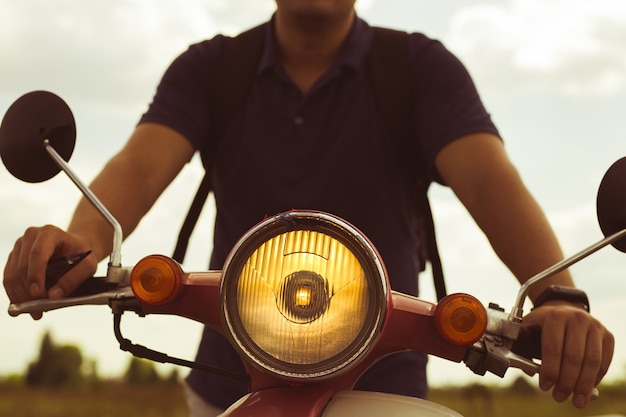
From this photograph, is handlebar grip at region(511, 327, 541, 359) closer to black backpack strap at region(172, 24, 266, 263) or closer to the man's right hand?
the man's right hand

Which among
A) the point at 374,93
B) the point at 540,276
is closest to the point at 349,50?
the point at 374,93

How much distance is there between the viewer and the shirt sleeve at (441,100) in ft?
8.30

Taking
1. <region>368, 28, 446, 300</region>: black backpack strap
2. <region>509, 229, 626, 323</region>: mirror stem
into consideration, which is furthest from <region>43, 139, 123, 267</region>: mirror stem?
<region>368, 28, 446, 300</region>: black backpack strap

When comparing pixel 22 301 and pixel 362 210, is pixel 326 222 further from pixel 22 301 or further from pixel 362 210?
pixel 362 210

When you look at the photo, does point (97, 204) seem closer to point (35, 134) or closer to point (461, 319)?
point (35, 134)

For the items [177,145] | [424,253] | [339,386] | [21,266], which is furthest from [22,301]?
[424,253]

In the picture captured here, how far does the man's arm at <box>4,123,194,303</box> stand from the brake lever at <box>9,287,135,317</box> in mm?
26

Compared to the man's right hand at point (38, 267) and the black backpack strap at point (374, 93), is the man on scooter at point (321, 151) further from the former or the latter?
the man's right hand at point (38, 267)

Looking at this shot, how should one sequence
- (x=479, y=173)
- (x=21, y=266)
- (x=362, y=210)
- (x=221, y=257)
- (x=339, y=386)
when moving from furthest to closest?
(x=221, y=257) → (x=362, y=210) → (x=479, y=173) → (x=21, y=266) → (x=339, y=386)

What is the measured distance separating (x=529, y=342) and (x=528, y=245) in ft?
2.32

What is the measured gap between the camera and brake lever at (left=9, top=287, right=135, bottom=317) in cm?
158

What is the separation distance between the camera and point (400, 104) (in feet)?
8.47

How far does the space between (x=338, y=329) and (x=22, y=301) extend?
696 mm

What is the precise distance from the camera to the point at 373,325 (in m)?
1.31
